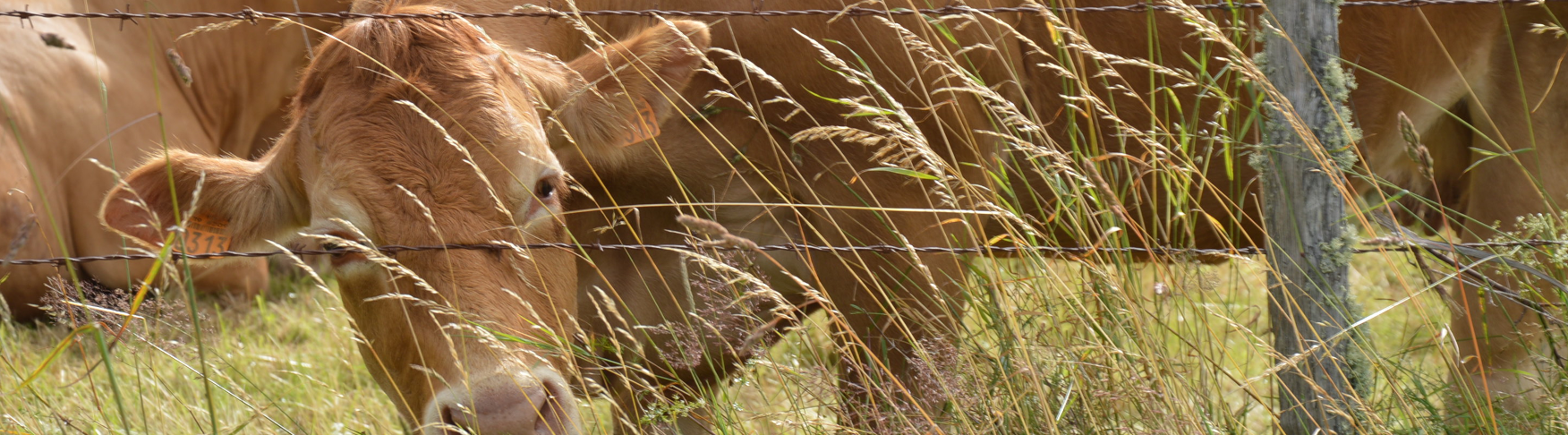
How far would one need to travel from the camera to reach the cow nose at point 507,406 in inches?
73.3

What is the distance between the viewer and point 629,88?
7.68 ft

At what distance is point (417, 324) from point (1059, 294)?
1.16m

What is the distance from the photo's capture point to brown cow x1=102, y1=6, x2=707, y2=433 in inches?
75.7

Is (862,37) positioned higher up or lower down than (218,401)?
higher up

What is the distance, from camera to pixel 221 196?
2.23m

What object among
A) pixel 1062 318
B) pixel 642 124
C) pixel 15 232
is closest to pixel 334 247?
pixel 642 124

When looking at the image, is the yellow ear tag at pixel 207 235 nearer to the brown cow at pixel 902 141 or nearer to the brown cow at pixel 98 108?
the brown cow at pixel 902 141

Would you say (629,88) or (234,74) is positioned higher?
(629,88)

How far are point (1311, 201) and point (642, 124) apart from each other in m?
1.32

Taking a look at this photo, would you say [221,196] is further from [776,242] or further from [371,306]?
[776,242]

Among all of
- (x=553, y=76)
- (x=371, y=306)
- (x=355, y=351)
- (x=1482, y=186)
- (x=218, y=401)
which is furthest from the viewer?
(x=355, y=351)

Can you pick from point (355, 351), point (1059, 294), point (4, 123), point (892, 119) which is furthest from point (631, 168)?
point (4, 123)

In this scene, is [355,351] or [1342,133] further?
[355,351]

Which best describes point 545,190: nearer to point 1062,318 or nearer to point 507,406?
point 507,406
